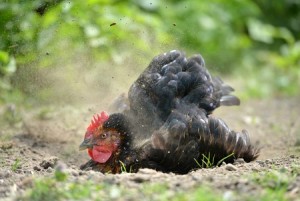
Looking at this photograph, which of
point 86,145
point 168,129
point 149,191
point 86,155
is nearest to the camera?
point 149,191

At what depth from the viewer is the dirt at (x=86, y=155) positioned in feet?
12.9

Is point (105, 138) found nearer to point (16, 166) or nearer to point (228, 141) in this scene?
point (16, 166)

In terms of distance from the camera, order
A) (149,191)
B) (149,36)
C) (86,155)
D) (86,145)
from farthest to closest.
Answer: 1. (149,36)
2. (86,155)
3. (86,145)
4. (149,191)

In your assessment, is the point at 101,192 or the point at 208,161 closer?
the point at 101,192

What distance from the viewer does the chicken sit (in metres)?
4.84

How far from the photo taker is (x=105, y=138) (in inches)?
200

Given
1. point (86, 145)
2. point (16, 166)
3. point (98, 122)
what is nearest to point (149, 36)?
point (98, 122)

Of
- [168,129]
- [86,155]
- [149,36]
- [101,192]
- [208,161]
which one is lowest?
[86,155]

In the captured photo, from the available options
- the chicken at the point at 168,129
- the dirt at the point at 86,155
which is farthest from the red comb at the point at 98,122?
the dirt at the point at 86,155

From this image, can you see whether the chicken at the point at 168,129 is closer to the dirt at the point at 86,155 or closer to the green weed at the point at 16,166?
the dirt at the point at 86,155

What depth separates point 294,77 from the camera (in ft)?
35.2

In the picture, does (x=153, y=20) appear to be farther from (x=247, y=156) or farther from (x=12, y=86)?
(x=247, y=156)

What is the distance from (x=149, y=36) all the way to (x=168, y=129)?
11.2ft

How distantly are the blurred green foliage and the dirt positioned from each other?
0.48 metres
